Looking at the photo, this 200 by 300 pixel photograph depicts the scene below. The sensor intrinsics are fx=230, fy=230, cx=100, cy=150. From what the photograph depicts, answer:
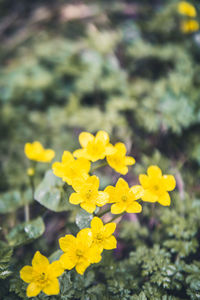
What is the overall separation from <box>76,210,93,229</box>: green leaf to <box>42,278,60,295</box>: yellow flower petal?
31cm

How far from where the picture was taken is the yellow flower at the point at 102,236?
125 centimetres

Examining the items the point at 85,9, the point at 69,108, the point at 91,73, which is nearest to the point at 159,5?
the point at 85,9

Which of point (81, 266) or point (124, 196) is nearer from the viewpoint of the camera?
point (81, 266)

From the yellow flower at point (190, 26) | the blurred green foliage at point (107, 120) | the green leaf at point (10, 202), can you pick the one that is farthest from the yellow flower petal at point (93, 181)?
the yellow flower at point (190, 26)

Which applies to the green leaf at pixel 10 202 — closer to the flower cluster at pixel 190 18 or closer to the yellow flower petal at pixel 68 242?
the yellow flower petal at pixel 68 242

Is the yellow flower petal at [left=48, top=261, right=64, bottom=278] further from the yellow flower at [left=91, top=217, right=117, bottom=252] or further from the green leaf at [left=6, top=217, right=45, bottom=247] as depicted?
the green leaf at [left=6, top=217, right=45, bottom=247]

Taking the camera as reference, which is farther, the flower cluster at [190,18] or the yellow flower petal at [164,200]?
the flower cluster at [190,18]

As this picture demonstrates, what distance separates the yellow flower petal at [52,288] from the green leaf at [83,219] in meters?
0.31

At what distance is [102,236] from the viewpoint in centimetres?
126

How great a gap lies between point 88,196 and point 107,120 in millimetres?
1336

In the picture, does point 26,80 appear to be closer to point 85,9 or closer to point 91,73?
point 91,73

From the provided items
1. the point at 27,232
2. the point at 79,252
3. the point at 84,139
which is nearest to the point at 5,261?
the point at 27,232

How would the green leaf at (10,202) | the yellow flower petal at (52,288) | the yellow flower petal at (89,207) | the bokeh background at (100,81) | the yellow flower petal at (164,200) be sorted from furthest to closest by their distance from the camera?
1. the bokeh background at (100,81)
2. the green leaf at (10,202)
3. the yellow flower petal at (164,200)
4. the yellow flower petal at (89,207)
5. the yellow flower petal at (52,288)

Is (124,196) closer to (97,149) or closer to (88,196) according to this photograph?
(88,196)
